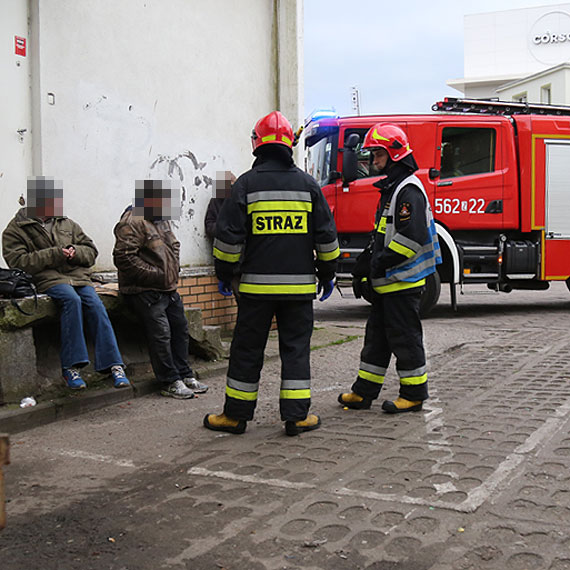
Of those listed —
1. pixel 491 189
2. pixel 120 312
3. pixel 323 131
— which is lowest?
pixel 120 312

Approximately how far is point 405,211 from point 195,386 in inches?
88.5

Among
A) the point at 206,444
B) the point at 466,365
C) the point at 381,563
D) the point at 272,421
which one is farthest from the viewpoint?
the point at 466,365

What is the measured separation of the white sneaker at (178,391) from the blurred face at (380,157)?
7.45ft

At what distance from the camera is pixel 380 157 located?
17.6ft

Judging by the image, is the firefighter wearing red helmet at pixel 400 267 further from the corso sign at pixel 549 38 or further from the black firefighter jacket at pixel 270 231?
the corso sign at pixel 549 38

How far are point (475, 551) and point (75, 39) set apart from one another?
5211 mm

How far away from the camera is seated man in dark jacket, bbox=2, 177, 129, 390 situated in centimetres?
540

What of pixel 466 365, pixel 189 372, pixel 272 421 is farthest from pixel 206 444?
pixel 466 365

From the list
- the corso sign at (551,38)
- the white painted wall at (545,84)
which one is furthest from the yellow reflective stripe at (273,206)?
the corso sign at (551,38)

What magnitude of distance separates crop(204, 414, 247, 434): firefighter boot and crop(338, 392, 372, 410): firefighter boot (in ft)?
3.01

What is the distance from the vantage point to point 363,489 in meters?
3.70

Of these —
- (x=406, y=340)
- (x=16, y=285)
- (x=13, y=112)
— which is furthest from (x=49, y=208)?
(x=406, y=340)

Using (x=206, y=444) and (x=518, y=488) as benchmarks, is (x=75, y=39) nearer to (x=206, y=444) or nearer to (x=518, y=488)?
(x=206, y=444)

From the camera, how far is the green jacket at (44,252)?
5.45 metres
